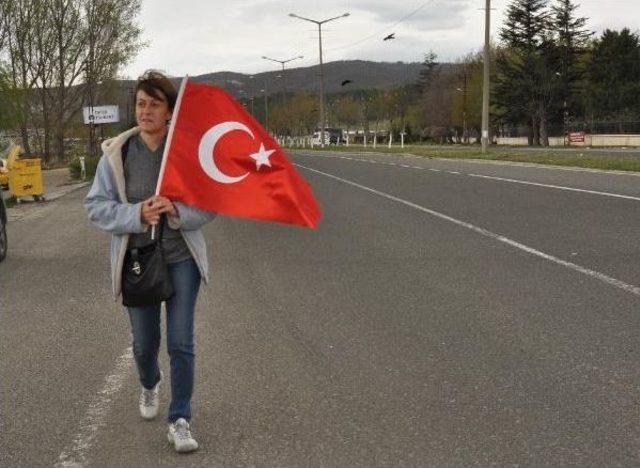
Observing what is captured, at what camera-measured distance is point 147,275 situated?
3828 millimetres

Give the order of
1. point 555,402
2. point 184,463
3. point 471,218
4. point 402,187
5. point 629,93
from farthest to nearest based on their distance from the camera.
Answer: point 629,93
point 402,187
point 471,218
point 555,402
point 184,463

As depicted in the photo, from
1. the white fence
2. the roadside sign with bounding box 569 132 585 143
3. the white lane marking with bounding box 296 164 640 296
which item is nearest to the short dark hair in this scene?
the white lane marking with bounding box 296 164 640 296

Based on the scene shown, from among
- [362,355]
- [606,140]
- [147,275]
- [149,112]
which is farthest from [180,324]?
[606,140]

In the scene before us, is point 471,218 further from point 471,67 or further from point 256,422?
point 471,67

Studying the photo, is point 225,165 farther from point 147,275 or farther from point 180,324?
point 180,324

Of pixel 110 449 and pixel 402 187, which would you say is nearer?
pixel 110 449

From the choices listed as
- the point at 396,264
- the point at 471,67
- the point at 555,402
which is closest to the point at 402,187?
the point at 396,264

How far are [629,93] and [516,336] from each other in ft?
230

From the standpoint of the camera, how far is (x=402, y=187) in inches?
811

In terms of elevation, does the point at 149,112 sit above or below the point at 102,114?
below

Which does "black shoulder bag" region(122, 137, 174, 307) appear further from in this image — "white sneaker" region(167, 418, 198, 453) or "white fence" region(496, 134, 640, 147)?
"white fence" region(496, 134, 640, 147)

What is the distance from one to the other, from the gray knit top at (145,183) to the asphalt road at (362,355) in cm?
95

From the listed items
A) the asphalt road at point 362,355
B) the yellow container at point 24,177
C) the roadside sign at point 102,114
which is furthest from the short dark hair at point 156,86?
the roadside sign at point 102,114

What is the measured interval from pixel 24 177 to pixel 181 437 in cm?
1985
